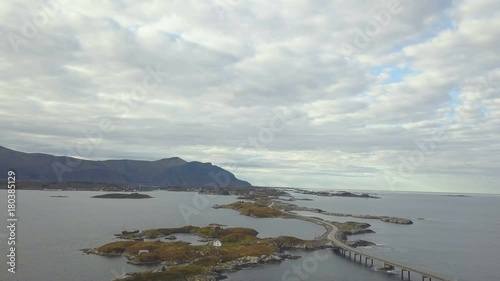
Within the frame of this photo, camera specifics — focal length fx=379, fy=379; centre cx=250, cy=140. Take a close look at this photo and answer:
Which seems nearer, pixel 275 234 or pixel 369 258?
pixel 369 258

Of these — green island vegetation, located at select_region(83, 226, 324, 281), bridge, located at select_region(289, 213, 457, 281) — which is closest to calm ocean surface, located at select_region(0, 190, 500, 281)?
bridge, located at select_region(289, 213, 457, 281)

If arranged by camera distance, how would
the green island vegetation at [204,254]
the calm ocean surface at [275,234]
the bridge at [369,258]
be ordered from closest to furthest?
the green island vegetation at [204,254], the bridge at [369,258], the calm ocean surface at [275,234]

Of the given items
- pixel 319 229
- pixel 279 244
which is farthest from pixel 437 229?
pixel 279 244

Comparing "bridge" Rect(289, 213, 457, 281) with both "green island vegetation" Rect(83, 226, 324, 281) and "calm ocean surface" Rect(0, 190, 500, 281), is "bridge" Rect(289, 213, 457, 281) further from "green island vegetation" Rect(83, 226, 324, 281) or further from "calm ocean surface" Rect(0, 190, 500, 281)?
"green island vegetation" Rect(83, 226, 324, 281)

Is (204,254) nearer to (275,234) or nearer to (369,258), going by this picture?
(369,258)

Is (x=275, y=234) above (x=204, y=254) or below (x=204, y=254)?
above

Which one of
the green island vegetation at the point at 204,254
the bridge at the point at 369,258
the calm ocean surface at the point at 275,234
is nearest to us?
the green island vegetation at the point at 204,254

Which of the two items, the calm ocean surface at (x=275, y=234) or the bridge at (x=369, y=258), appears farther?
the calm ocean surface at (x=275, y=234)

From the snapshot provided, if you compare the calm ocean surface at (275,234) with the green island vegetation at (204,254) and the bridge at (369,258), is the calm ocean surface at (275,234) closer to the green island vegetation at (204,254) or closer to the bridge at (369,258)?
the bridge at (369,258)

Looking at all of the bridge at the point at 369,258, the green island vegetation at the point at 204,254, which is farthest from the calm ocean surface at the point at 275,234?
the green island vegetation at the point at 204,254

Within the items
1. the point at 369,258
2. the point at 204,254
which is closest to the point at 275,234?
the point at 369,258
